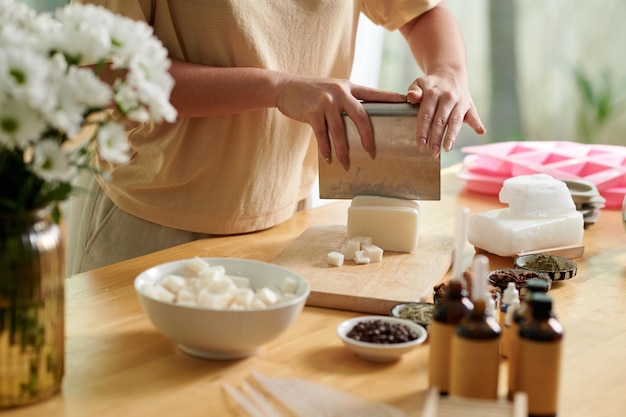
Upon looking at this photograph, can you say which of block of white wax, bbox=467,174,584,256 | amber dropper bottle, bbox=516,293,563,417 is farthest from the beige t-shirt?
amber dropper bottle, bbox=516,293,563,417

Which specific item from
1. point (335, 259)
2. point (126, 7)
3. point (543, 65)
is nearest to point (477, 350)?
point (335, 259)

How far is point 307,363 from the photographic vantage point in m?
1.21

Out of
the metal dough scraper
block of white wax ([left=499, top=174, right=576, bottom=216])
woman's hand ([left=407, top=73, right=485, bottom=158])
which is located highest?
Result: woman's hand ([left=407, top=73, right=485, bottom=158])

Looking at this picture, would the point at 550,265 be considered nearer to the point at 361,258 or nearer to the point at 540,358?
the point at 361,258

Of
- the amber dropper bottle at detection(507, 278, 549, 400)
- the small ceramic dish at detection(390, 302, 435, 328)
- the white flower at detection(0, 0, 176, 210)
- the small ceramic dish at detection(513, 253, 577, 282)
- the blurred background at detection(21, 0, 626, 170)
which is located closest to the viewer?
the white flower at detection(0, 0, 176, 210)

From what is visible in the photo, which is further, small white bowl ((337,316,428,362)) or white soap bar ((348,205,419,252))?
white soap bar ((348,205,419,252))

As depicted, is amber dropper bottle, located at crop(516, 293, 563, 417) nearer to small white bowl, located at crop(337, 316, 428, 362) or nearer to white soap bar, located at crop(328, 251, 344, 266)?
small white bowl, located at crop(337, 316, 428, 362)

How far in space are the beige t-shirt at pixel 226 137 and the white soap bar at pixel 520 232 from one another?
45 cm

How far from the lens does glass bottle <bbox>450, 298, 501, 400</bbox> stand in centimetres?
101

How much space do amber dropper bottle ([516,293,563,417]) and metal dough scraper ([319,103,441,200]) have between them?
705mm

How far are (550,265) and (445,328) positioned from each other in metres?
0.66

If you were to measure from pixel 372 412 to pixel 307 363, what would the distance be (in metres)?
0.18

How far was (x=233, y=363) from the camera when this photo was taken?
119 centimetres

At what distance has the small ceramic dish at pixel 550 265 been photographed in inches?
62.7
